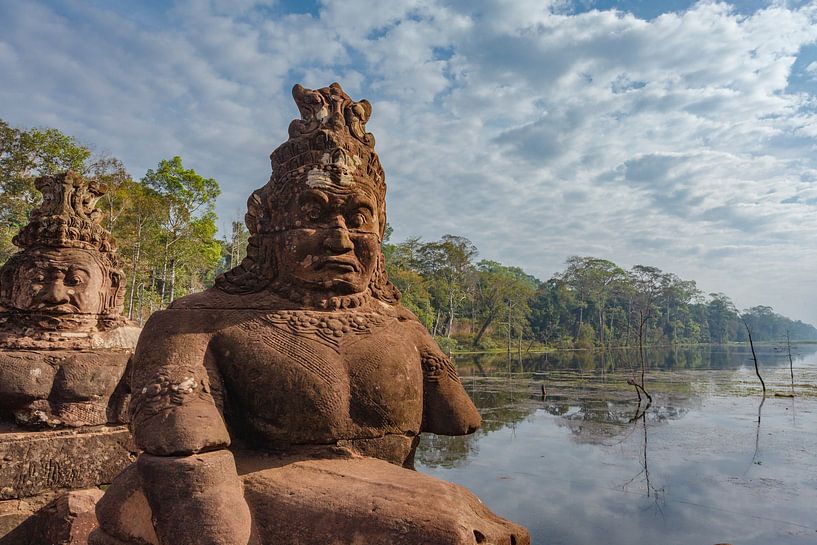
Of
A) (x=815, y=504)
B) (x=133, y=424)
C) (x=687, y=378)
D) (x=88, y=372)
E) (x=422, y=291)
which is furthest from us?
(x=422, y=291)

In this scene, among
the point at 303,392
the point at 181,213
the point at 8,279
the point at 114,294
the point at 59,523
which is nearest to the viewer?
the point at 303,392

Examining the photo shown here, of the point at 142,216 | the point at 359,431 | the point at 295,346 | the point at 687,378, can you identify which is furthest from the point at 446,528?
the point at 687,378

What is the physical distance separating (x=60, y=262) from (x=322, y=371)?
330 centimetres

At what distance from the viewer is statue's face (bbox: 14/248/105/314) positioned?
177 inches

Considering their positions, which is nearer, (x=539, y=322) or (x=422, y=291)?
(x=422, y=291)

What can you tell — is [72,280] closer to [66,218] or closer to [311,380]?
[66,218]

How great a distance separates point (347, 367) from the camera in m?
2.58

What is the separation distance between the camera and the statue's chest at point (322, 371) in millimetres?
2465

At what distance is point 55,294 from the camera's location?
4.51 metres

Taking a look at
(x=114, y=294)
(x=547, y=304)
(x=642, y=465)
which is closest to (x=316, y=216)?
(x=114, y=294)

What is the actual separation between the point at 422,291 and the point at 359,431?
139ft

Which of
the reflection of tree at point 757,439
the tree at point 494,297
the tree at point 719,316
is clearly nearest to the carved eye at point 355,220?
the reflection of tree at point 757,439

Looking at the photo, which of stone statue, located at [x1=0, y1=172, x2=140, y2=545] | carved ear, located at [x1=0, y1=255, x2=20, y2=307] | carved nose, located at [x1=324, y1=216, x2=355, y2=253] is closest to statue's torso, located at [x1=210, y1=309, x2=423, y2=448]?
carved nose, located at [x1=324, y1=216, x2=355, y2=253]

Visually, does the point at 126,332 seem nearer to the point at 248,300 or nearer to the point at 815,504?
the point at 248,300
